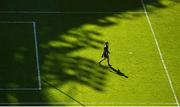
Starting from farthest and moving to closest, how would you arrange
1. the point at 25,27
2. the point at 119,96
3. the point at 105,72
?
1. the point at 25,27
2. the point at 105,72
3. the point at 119,96

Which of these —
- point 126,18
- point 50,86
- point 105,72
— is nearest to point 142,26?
point 126,18

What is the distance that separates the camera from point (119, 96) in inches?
1075

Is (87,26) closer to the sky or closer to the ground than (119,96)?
closer to the sky

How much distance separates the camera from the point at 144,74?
95.9 feet

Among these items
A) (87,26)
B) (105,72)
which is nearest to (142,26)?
(87,26)

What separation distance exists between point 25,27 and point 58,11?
3.04 m

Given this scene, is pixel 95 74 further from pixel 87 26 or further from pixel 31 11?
pixel 31 11

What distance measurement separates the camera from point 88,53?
3052 centimetres

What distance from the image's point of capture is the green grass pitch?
27.2 m

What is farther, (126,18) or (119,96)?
(126,18)

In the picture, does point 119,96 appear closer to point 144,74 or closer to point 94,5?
point 144,74

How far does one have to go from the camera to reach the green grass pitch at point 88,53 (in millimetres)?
27219

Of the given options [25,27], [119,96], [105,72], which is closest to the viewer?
[119,96]

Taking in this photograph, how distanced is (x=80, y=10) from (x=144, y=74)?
7.73 m
